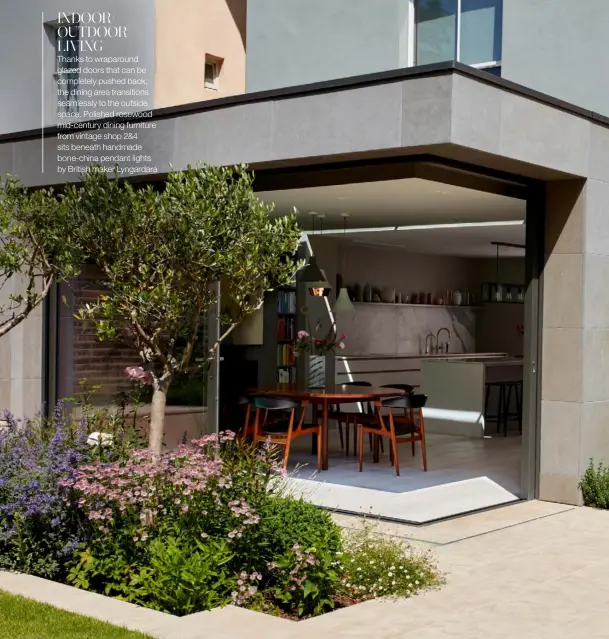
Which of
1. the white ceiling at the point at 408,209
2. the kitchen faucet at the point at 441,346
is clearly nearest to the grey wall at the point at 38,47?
the white ceiling at the point at 408,209

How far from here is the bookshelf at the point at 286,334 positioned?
13398mm

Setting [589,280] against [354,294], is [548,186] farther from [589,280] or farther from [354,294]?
[354,294]

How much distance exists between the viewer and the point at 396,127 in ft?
23.0

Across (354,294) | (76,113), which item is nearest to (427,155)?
(354,294)

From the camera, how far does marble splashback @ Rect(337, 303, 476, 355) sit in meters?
15.1

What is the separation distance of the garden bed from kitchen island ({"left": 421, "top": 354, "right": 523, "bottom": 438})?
745 centimetres

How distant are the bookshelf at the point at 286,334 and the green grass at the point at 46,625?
8.64m

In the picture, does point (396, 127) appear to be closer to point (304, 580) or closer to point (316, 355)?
point (304, 580)

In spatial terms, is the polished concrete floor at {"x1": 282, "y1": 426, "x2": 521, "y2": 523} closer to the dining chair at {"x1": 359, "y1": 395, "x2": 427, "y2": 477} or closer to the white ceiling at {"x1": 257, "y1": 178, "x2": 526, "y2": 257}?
the dining chair at {"x1": 359, "y1": 395, "x2": 427, "y2": 477}

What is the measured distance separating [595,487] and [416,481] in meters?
1.80

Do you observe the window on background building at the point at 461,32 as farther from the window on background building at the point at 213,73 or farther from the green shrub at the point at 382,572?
the window on background building at the point at 213,73

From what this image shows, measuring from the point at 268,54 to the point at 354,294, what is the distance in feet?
13.7

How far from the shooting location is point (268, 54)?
12273mm

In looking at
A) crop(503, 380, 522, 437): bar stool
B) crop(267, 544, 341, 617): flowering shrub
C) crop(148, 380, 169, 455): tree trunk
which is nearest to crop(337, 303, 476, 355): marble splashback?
crop(503, 380, 522, 437): bar stool
